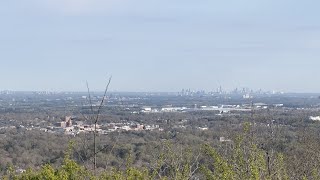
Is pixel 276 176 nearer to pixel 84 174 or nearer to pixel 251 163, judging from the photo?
pixel 251 163

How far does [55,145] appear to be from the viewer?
47938 millimetres

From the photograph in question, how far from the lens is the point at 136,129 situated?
66.0 metres

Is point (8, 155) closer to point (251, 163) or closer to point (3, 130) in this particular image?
point (3, 130)

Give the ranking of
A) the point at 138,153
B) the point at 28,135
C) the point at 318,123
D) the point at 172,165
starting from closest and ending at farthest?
the point at 172,165 → the point at 138,153 → the point at 318,123 → the point at 28,135

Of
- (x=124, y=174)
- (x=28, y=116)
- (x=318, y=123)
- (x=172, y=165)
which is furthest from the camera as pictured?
(x=28, y=116)

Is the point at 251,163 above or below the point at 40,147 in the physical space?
above

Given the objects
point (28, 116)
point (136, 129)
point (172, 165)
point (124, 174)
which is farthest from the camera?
point (28, 116)

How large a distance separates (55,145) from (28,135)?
1019 centimetres

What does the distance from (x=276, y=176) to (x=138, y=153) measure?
97.2 ft

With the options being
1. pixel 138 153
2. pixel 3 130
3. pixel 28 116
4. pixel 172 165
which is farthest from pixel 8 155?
pixel 28 116

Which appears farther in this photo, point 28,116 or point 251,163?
point 28,116

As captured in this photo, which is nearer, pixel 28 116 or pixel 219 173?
pixel 219 173

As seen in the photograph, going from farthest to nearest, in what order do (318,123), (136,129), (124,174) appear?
(136,129), (318,123), (124,174)

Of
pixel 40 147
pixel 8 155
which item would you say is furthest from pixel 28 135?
pixel 8 155
